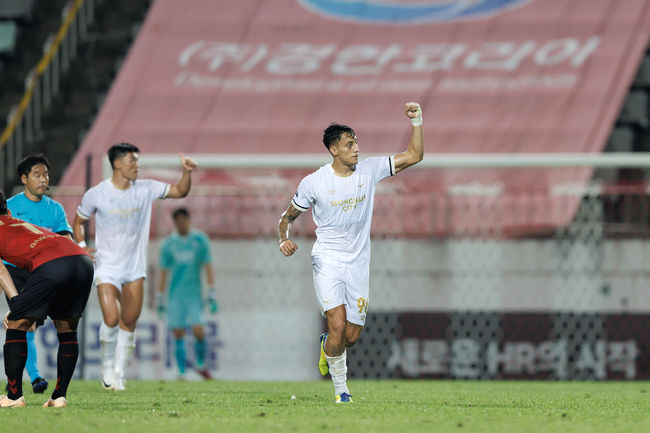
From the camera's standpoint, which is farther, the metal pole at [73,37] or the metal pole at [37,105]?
the metal pole at [73,37]

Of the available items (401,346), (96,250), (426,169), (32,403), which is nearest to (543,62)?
(426,169)

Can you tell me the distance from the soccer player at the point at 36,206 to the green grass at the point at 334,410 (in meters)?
1.01

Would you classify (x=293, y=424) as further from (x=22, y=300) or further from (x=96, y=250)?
(x=96, y=250)

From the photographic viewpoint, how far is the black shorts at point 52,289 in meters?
8.25

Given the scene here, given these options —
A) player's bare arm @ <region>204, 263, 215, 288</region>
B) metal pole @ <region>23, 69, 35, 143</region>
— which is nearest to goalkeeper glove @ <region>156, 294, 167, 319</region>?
player's bare arm @ <region>204, 263, 215, 288</region>

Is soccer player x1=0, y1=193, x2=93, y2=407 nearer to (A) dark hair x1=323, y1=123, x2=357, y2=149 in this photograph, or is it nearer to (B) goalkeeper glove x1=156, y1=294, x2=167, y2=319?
(A) dark hair x1=323, y1=123, x2=357, y2=149

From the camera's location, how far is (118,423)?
→ 7387 millimetres

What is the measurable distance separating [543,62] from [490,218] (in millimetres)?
4937

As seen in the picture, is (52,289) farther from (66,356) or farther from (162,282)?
(162,282)

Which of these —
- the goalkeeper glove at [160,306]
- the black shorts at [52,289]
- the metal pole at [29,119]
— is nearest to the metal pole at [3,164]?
the metal pole at [29,119]

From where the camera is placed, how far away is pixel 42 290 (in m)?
8.24

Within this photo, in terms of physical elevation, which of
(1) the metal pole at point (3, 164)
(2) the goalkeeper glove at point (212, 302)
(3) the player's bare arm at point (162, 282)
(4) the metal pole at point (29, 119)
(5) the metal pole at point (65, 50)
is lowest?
(2) the goalkeeper glove at point (212, 302)

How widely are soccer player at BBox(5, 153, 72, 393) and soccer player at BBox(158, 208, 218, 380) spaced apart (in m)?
3.70

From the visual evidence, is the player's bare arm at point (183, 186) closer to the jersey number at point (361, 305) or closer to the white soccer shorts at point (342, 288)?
the white soccer shorts at point (342, 288)
